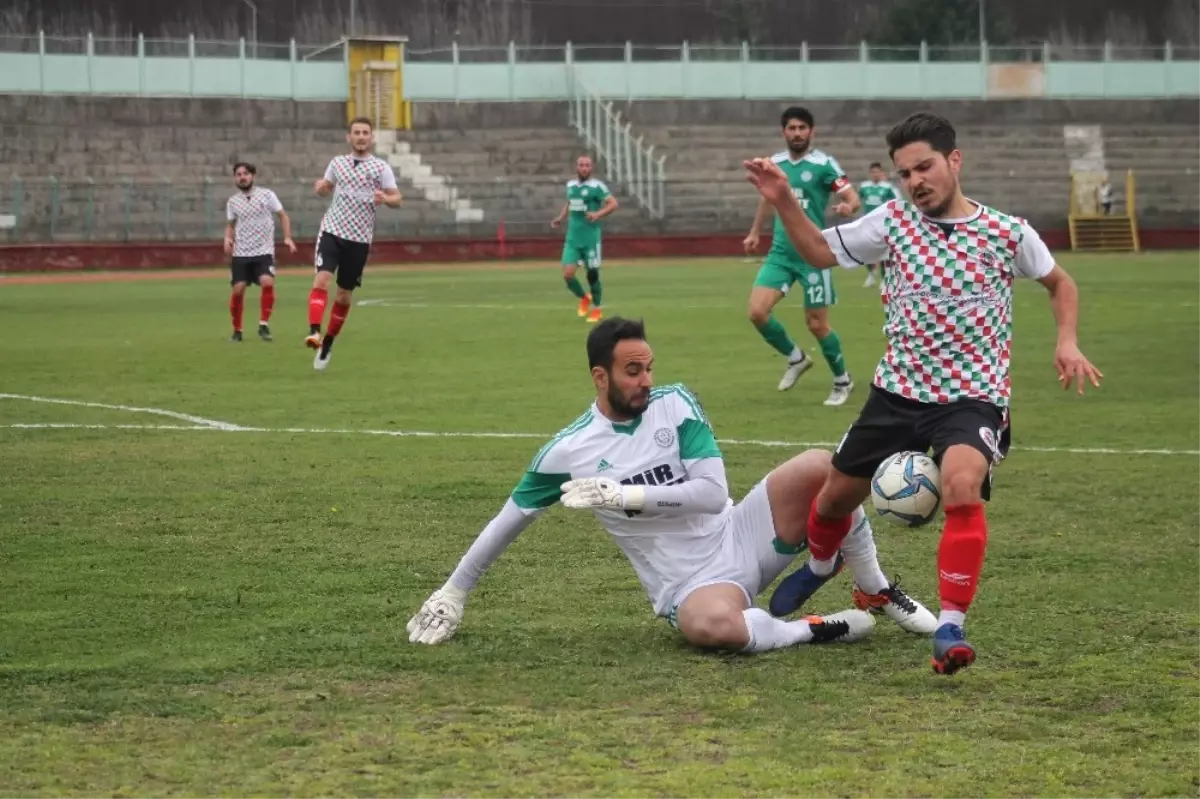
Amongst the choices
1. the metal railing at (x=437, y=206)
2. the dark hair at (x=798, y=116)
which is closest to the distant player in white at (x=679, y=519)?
the dark hair at (x=798, y=116)

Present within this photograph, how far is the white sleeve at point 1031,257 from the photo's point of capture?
20.8 ft

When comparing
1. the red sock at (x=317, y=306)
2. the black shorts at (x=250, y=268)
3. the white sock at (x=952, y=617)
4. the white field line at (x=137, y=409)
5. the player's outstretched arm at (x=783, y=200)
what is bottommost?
the white field line at (x=137, y=409)

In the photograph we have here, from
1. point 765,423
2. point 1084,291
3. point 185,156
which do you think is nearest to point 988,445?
point 765,423

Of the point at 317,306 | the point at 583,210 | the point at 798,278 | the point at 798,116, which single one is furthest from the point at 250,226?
the point at 798,116

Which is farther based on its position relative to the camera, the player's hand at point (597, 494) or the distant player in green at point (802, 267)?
the distant player in green at point (802, 267)

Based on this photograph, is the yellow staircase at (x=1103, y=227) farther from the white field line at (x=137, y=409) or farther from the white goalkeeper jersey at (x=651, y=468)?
the white goalkeeper jersey at (x=651, y=468)

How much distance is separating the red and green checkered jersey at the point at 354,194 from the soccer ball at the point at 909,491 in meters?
12.5

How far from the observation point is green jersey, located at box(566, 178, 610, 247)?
26.5 meters

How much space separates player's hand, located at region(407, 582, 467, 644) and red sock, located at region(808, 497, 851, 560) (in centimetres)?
123

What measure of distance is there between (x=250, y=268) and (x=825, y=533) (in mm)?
16603

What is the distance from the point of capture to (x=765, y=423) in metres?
12.8

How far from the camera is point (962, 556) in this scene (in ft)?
19.4

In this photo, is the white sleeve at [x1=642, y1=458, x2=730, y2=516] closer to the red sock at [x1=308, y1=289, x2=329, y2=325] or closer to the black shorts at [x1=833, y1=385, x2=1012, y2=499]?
the black shorts at [x1=833, y1=385, x2=1012, y2=499]

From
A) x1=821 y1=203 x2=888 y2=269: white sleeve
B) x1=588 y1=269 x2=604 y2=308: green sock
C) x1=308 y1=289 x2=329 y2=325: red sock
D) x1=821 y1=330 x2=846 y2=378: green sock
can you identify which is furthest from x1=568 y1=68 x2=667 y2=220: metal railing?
x1=821 y1=203 x2=888 y2=269: white sleeve
